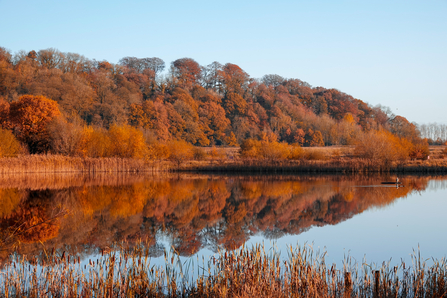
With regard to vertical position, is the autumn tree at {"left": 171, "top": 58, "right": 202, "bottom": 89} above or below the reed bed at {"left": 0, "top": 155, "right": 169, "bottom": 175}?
above

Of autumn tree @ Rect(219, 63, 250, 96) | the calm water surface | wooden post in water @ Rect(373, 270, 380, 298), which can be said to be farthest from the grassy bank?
autumn tree @ Rect(219, 63, 250, 96)

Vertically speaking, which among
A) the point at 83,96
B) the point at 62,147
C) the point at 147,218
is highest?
the point at 83,96

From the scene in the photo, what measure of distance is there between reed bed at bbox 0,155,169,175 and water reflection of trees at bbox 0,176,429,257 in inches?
370

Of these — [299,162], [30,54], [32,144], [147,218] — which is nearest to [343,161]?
[299,162]

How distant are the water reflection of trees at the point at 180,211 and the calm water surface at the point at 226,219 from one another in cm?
3

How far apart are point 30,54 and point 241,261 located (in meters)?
64.9

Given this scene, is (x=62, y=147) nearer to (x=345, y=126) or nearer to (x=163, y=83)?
(x=163, y=83)

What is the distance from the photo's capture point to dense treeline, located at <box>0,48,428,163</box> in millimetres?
33656

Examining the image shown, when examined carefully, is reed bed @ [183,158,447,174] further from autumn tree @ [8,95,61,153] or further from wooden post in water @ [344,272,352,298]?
wooden post in water @ [344,272,352,298]

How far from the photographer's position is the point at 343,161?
3094 centimetres

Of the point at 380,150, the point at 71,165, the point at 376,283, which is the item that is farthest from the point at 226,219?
the point at 380,150

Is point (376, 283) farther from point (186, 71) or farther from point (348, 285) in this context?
point (186, 71)

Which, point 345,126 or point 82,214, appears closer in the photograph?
point 82,214

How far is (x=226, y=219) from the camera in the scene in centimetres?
1255
